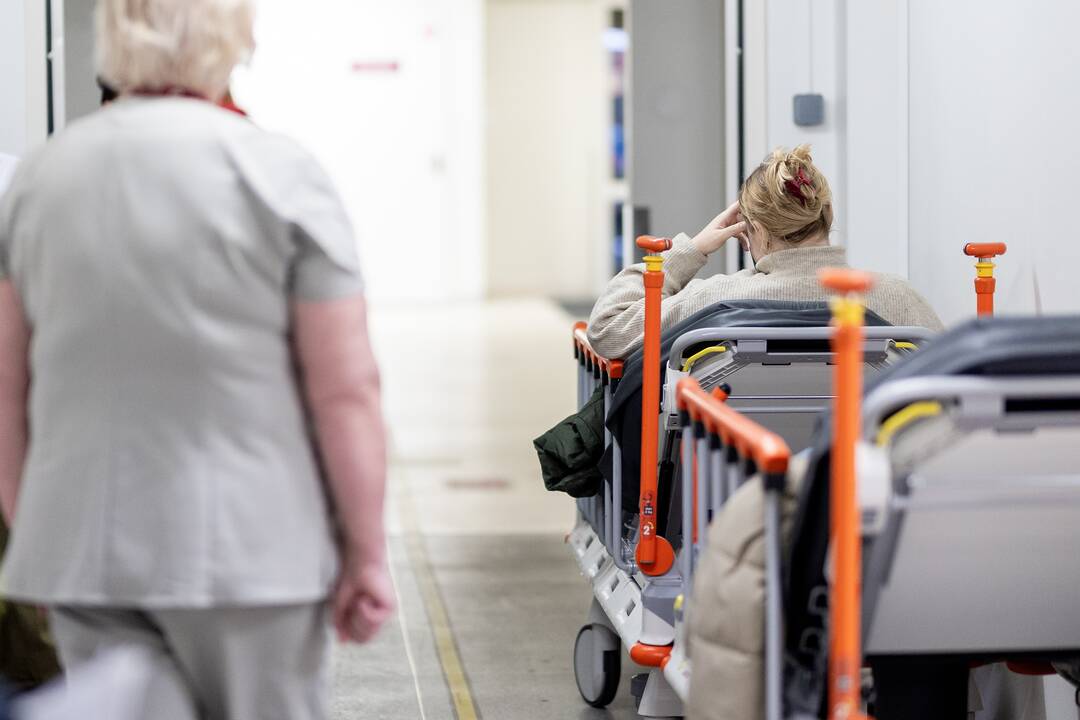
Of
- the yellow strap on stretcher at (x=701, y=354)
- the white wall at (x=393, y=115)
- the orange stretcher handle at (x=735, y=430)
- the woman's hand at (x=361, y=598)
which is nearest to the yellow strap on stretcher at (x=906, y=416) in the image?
the orange stretcher handle at (x=735, y=430)

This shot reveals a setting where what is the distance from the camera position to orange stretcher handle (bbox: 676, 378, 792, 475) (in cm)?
193

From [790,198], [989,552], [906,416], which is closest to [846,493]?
[906,416]

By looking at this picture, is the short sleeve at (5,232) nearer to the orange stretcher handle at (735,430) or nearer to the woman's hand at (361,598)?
the woman's hand at (361,598)

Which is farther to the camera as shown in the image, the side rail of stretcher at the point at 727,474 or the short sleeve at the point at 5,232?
the side rail of stretcher at the point at 727,474

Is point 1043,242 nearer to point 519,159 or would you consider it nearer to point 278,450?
point 278,450

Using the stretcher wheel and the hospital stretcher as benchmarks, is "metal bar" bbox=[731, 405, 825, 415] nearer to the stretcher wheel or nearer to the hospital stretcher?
the hospital stretcher

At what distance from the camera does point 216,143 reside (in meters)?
1.68

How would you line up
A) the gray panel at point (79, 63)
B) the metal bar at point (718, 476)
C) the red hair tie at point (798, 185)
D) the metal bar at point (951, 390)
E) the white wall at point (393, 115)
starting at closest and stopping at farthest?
1. the metal bar at point (951, 390)
2. the metal bar at point (718, 476)
3. the red hair tie at point (798, 185)
4. the gray panel at point (79, 63)
5. the white wall at point (393, 115)

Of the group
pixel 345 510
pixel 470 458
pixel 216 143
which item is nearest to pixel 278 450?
pixel 345 510

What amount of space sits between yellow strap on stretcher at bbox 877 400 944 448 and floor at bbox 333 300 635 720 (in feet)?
6.00

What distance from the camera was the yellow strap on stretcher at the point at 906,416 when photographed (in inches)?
70.5

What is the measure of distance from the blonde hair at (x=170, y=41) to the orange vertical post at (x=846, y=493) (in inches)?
28.4

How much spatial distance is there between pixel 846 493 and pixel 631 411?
151 cm

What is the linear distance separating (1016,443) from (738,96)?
3.07m
